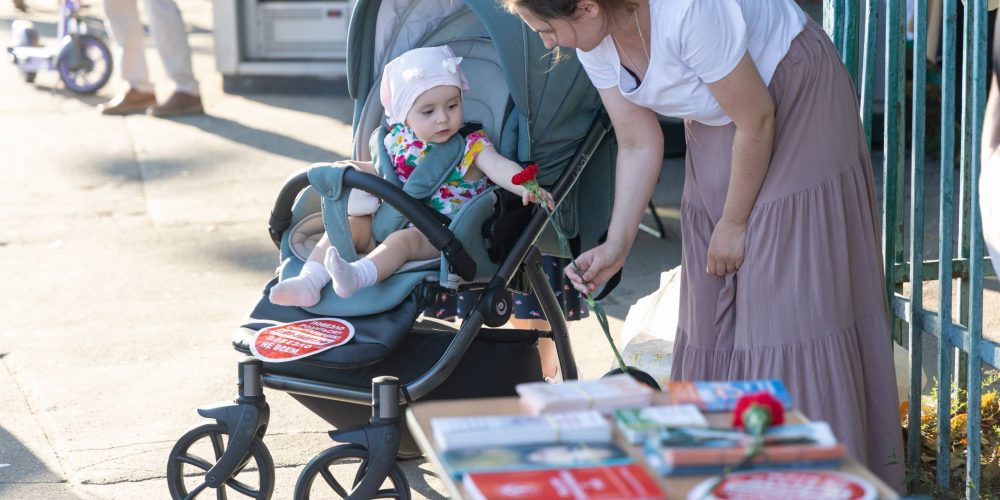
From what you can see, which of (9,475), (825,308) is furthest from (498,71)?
(9,475)

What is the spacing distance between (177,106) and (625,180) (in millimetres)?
6436

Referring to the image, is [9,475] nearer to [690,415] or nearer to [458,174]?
[458,174]

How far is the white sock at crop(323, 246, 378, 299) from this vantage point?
310 centimetres

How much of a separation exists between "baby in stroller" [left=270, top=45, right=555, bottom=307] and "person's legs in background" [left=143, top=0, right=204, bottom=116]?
217 inches

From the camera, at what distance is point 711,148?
2818mm

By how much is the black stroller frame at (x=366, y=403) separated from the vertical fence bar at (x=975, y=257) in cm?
103

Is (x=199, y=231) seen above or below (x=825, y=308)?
below

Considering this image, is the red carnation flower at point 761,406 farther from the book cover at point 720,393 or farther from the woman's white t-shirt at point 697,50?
the woman's white t-shirt at point 697,50

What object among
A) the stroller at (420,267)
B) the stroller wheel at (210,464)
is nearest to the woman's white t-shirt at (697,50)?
the stroller at (420,267)

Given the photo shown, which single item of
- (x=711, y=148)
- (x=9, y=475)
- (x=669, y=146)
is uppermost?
(x=711, y=148)

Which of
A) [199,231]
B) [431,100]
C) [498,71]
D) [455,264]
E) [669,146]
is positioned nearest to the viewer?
[455,264]

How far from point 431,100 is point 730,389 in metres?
1.76

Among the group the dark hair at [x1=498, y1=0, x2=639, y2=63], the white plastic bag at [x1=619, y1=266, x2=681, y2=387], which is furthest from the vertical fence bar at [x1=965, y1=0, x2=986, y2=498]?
the white plastic bag at [x1=619, y1=266, x2=681, y2=387]

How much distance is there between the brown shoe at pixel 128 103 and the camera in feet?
28.8
